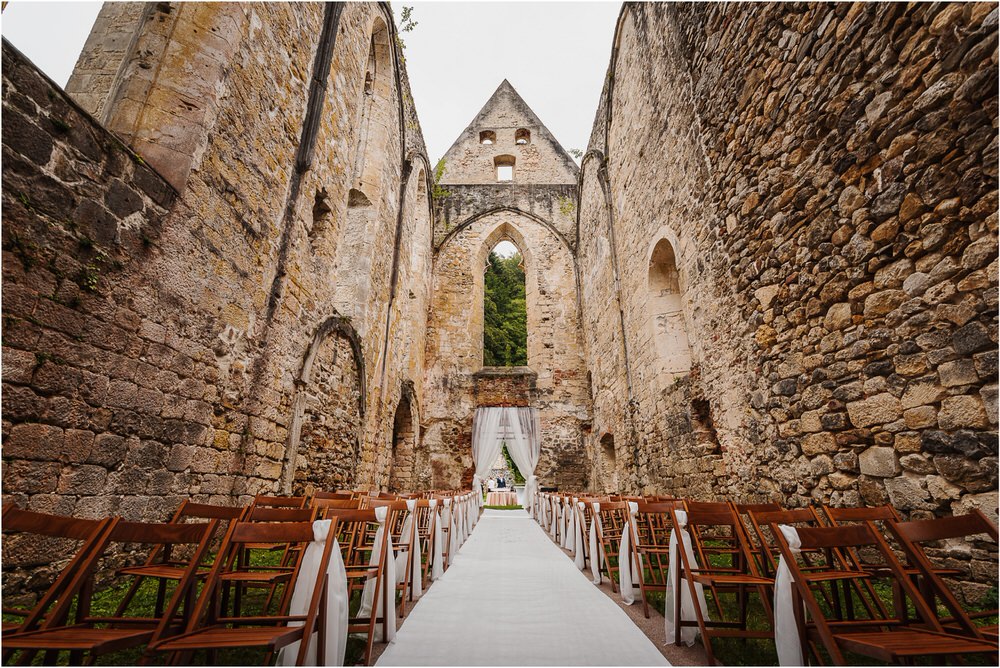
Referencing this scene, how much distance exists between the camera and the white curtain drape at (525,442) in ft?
36.6

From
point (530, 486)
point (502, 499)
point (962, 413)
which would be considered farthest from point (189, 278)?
point (502, 499)

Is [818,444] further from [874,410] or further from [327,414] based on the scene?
[327,414]

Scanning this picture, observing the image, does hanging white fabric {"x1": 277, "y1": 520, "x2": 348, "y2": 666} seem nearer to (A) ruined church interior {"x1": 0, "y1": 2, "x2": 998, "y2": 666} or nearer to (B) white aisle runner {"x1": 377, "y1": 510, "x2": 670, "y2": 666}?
(A) ruined church interior {"x1": 0, "y1": 2, "x2": 998, "y2": 666}

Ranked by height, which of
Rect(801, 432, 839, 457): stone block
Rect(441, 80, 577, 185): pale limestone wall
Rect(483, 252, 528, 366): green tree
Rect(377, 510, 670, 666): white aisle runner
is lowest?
Rect(377, 510, 670, 666): white aisle runner

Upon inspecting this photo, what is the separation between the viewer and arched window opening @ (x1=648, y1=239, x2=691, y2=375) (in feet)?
21.4

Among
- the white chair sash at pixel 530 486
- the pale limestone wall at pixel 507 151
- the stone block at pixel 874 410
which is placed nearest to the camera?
the stone block at pixel 874 410

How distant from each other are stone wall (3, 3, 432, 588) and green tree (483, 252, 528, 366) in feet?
27.8

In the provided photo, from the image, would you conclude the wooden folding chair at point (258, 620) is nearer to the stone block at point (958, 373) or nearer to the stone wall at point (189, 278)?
the stone wall at point (189, 278)

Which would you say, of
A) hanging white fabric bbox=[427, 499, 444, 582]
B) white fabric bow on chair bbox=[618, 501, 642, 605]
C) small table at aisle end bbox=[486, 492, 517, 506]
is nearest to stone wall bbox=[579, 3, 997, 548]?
white fabric bow on chair bbox=[618, 501, 642, 605]

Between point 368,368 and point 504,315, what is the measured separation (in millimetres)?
9493

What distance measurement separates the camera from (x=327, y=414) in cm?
572

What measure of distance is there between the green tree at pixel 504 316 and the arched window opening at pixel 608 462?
16.4ft

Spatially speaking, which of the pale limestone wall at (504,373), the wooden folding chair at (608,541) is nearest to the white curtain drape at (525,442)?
the pale limestone wall at (504,373)

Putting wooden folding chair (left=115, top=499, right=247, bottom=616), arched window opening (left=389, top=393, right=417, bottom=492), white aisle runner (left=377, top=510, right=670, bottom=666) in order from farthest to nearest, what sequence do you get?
arched window opening (left=389, top=393, right=417, bottom=492) → white aisle runner (left=377, top=510, right=670, bottom=666) → wooden folding chair (left=115, top=499, right=247, bottom=616)
